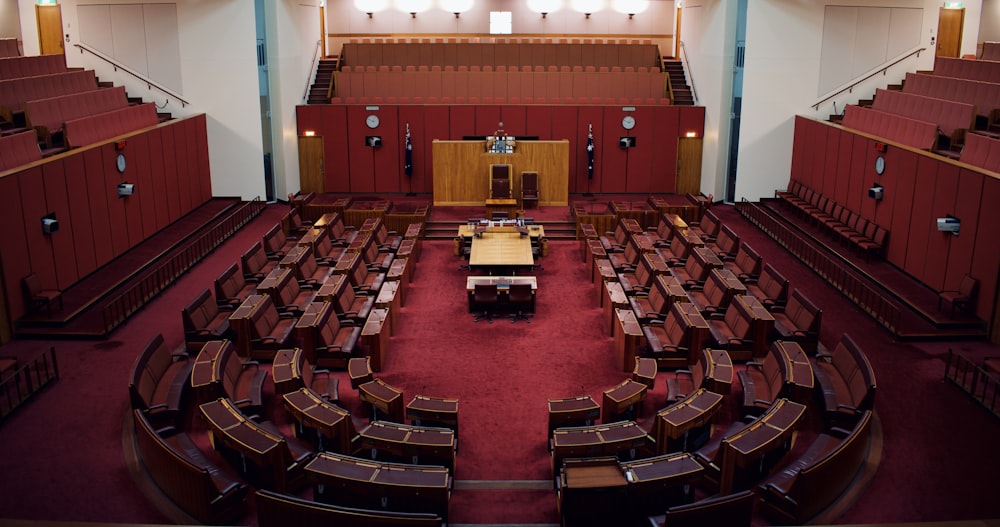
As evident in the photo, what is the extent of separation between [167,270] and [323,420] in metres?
8.22

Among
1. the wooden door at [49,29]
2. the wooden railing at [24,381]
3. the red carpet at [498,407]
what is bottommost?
the red carpet at [498,407]

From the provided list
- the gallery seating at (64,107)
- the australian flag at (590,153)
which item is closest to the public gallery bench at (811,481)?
the gallery seating at (64,107)

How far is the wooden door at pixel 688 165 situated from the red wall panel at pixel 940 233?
31.6 ft

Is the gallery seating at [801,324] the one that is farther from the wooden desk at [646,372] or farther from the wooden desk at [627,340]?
the wooden desk at [646,372]

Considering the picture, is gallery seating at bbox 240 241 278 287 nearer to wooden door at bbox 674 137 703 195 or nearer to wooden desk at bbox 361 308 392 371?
wooden desk at bbox 361 308 392 371

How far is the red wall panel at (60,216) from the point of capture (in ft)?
50.2

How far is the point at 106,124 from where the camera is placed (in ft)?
59.8

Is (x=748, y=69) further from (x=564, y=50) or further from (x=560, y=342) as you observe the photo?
(x=560, y=342)

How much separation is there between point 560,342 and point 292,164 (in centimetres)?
1315

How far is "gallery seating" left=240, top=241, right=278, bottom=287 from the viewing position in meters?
16.4

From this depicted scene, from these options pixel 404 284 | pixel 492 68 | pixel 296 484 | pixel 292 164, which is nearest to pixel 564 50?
pixel 492 68

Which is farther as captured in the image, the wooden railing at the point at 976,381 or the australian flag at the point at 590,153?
the australian flag at the point at 590,153

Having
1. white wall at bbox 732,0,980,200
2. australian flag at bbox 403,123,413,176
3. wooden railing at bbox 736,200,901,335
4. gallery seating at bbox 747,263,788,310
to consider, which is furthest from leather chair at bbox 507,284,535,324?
white wall at bbox 732,0,980,200

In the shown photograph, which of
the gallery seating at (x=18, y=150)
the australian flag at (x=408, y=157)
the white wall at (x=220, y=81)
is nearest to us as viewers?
the gallery seating at (x=18, y=150)
